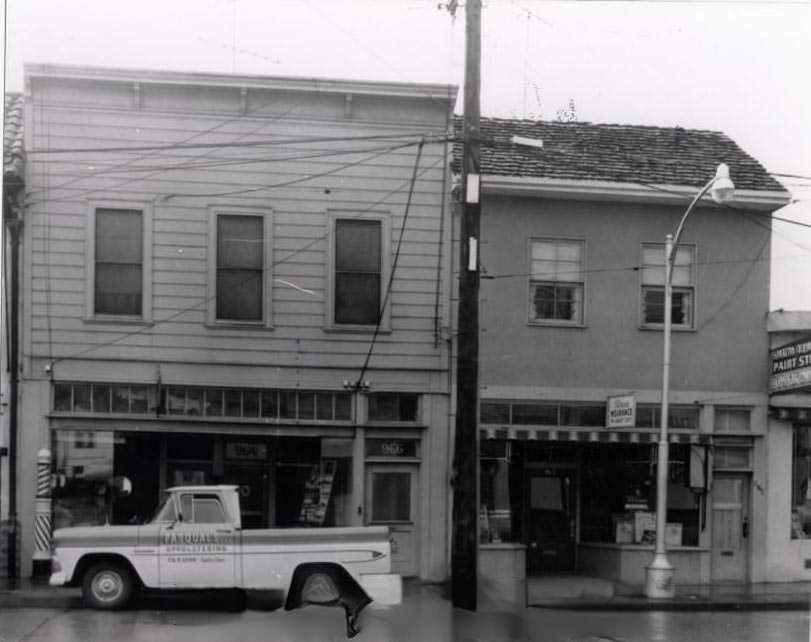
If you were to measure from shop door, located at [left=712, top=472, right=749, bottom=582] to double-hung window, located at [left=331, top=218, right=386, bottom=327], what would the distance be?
5.33m

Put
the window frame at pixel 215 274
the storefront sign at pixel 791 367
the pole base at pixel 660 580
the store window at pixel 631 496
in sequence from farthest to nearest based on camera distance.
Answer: the store window at pixel 631 496 < the pole base at pixel 660 580 < the storefront sign at pixel 791 367 < the window frame at pixel 215 274

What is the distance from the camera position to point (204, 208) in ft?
40.4

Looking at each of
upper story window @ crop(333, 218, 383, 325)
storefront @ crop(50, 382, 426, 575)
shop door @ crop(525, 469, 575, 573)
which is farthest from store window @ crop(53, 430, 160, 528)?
shop door @ crop(525, 469, 575, 573)

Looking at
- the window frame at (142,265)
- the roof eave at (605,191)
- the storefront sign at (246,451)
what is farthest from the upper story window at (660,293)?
the window frame at (142,265)

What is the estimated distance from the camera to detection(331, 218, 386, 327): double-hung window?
12.5 m

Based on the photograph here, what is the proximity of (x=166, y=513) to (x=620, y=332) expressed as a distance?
20.5ft

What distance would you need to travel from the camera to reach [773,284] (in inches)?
512

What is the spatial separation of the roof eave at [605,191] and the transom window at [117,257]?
15.1 ft

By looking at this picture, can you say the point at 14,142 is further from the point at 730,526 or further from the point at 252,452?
the point at 730,526

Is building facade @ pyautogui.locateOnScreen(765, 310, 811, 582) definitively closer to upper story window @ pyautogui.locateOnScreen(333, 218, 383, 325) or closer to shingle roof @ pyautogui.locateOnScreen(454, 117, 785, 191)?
shingle roof @ pyautogui.locateOnScreen(454, 117, 785, 191)

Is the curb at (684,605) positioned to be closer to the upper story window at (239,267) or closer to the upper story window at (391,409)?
the upper story window at (391,409)

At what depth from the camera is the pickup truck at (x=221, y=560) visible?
1126cm

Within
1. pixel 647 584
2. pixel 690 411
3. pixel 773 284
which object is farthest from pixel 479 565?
pixel 773 284

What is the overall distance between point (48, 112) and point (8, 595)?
19.4 ft
